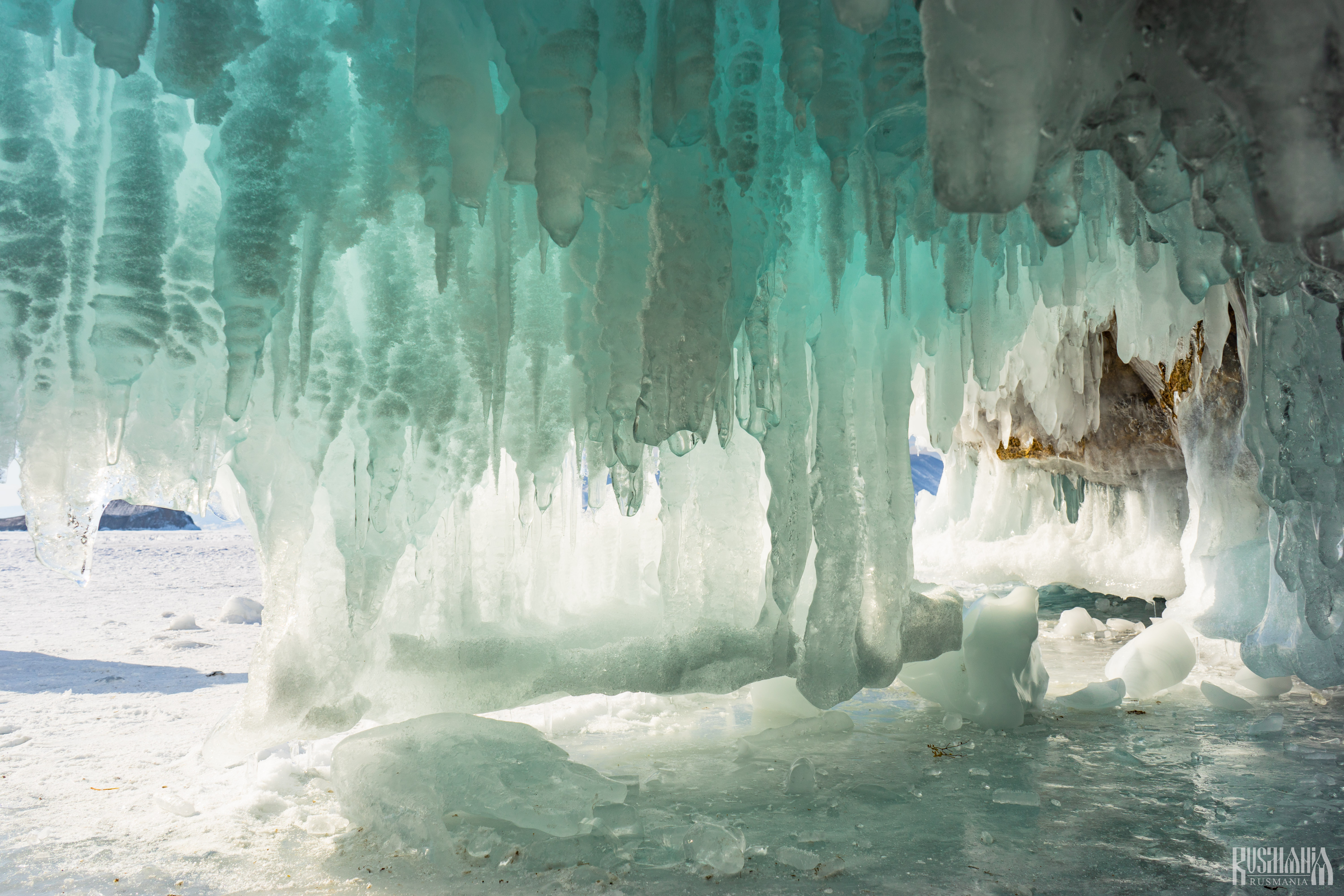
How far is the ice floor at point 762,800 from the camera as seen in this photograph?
2.53 meters

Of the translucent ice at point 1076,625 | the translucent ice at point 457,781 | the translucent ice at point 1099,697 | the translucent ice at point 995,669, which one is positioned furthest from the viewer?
the translucent ice at point 1076,625

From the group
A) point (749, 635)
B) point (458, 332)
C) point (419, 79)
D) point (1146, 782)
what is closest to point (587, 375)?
point (458, 332)

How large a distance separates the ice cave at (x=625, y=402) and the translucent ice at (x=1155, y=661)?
526mm

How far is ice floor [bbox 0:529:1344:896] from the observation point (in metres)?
2.53

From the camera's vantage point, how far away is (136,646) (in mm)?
7680

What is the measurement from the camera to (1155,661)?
533 cm

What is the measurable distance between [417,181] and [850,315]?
213 cm

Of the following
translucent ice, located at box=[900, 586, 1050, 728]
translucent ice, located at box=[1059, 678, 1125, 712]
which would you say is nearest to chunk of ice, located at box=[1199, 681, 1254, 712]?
translucent ice, located at box=[1059, 678, 1125, 712]

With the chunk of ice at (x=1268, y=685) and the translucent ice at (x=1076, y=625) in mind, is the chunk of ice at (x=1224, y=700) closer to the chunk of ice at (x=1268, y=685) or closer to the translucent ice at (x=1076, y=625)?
the chunk of ice at (x=1268, y=685)

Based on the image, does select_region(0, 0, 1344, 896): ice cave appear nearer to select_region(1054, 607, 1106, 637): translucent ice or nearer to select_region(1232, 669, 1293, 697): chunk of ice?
select_region(1232, 669, 1293, 697): chunk of ice

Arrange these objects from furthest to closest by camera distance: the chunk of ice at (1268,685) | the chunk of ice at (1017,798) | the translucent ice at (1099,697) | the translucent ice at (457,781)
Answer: the chunk of ice at (1268,685) → the translucent ice at (1099,697) → the chunk of ice at (1017,798) → the translucent ice at (457,781)

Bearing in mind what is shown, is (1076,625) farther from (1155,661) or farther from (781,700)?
(781,700)

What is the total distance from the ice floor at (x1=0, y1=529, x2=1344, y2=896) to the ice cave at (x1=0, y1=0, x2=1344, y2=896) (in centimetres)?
3

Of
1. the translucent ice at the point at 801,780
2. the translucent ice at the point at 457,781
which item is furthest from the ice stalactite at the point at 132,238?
the translucent ice at the point at 801,780
